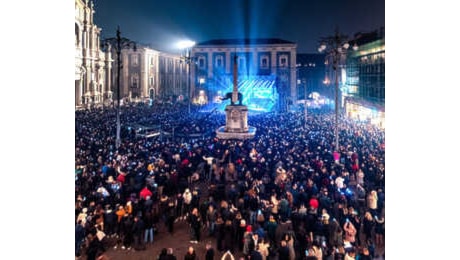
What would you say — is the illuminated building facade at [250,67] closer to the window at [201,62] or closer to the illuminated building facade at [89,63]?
the window at [201,62]

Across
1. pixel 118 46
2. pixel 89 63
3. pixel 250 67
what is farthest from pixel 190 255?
pixel 250 67

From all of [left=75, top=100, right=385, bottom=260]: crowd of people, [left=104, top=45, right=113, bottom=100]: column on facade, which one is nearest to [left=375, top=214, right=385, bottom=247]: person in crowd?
[left=75, top=100, right=385, bottom=260]: crowd of people

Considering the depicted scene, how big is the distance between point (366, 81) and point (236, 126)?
6254mm

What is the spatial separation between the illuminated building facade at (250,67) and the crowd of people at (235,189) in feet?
4.80

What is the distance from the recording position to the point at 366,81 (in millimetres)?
16156

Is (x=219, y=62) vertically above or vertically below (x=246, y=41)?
below

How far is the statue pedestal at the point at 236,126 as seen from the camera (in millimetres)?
13312

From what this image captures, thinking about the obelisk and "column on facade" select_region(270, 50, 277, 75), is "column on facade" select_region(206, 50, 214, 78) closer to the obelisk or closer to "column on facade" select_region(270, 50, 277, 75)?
the obelisk

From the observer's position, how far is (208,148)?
38.1 ft

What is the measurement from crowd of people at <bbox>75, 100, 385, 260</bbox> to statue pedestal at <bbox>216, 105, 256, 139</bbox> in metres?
0.48

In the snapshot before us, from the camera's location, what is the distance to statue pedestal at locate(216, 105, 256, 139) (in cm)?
1331

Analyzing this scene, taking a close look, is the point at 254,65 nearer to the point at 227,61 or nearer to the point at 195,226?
the point at 227,61
